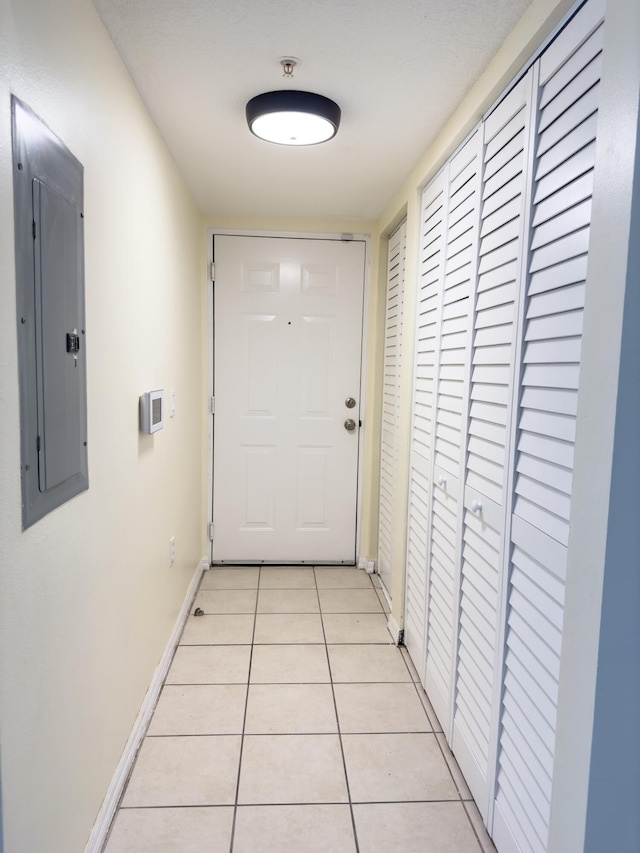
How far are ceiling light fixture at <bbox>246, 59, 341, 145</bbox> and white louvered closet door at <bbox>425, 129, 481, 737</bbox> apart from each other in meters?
0.47

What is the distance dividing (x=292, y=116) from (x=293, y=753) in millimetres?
2141

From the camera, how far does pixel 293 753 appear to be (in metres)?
1.85

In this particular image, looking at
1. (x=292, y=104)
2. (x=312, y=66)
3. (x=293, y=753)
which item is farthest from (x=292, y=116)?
(x=293, y=753)

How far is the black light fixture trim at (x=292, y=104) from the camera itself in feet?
5.78

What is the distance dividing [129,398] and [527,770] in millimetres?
1498

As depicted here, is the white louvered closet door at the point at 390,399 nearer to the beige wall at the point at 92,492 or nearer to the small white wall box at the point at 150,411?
the beige wall at the point at 92,492

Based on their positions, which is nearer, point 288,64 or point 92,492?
point 92,492

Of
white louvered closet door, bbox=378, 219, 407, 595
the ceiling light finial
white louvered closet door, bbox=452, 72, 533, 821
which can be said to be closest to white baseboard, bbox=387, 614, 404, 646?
white louvered closet door, bbox=378, 219, 407, 595

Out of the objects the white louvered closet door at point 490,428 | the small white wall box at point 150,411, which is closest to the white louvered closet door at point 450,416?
the white louvered closet door at point 490,428

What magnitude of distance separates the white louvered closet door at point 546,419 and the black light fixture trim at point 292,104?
0.74m

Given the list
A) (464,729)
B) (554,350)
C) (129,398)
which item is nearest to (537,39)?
(554,350)

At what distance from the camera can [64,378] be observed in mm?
1180

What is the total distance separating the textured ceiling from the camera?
1.37 m

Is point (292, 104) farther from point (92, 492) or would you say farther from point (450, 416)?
point (92, 492)
